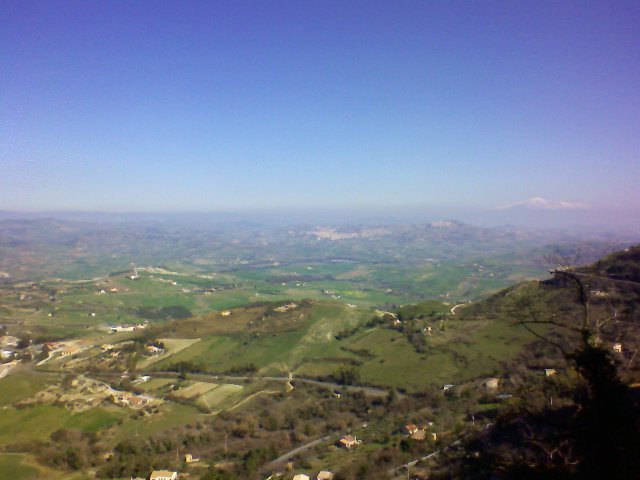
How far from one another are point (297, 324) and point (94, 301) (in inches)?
2242

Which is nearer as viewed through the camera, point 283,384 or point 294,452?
point 294,452

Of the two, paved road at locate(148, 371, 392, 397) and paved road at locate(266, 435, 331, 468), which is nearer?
paved road at locate(266, 435, 331, 468)

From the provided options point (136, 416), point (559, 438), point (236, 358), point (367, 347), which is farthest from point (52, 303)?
point (559, 438)

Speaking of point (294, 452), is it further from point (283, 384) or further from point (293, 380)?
point (293, 380)

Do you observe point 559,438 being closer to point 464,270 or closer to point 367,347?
point 367,347

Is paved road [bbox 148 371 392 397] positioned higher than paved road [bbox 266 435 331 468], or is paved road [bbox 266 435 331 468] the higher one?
paved road [bbox 266 435 331 468]

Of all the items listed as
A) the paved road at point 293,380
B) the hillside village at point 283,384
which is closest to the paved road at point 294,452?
the hillside village at point 283,384

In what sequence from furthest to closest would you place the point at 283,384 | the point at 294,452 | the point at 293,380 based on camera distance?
the point at 293,380
the point at 283,384
the point at 294,452

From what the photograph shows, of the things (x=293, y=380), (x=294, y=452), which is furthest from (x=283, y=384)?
(x=294, y=452)

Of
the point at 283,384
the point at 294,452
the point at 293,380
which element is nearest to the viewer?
the point at 294,452

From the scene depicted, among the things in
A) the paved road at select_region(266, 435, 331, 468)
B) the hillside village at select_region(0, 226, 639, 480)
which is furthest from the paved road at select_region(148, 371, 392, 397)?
the paved road at select_region(266, 435, 331, 468)

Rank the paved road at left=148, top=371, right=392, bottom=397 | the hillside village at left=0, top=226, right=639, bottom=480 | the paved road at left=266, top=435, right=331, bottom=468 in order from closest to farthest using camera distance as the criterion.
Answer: the hillside village at left=0, top=226, right=639, bottom=480
the paved road at left=266, top=435, right=331, bottom=468
the paved road at left=148, top=371, right=392, bottom=397

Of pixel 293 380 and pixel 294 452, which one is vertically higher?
pixel 294 452

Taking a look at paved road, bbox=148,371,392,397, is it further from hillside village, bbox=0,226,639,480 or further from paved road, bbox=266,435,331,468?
paved road, bbox=266,435,331,468
